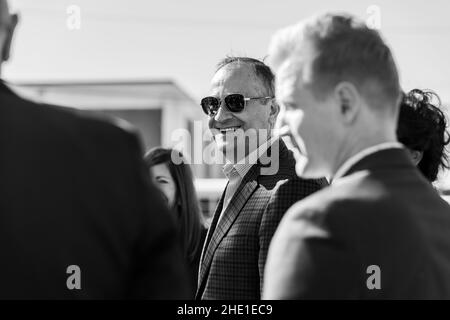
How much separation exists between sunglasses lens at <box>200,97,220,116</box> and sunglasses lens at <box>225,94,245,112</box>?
6cm

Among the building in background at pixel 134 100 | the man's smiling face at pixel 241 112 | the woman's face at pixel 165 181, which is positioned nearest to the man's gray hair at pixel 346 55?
the man's smiling face at pixel 241 112

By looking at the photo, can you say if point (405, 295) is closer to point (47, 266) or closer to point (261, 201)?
point (47, 266)

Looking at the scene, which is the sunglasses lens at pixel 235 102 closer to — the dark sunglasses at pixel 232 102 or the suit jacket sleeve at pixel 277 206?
the dark sunglasses at pixel 232 102

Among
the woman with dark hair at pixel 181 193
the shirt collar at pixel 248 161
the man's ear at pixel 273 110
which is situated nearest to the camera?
the shirt collar at pixel 248 161

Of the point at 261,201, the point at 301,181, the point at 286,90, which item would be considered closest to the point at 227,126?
the point at 261,201

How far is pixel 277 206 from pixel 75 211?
39.6 inches

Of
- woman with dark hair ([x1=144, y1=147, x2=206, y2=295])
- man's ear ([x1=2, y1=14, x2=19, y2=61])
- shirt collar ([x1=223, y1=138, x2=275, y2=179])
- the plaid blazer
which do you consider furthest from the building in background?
man's ear ([x1=2, y1=14, x2=19, y2=61])

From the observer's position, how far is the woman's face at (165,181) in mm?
3299

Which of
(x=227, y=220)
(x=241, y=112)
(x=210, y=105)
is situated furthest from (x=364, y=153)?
(x=210, y=105)

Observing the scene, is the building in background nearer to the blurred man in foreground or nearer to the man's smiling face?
the man's smiling face

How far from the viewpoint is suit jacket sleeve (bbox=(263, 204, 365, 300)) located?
1168 mm

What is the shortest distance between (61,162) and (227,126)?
188 centimetres

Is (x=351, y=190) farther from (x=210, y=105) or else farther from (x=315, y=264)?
(x=210, y=105)

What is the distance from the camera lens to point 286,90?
1.41m
